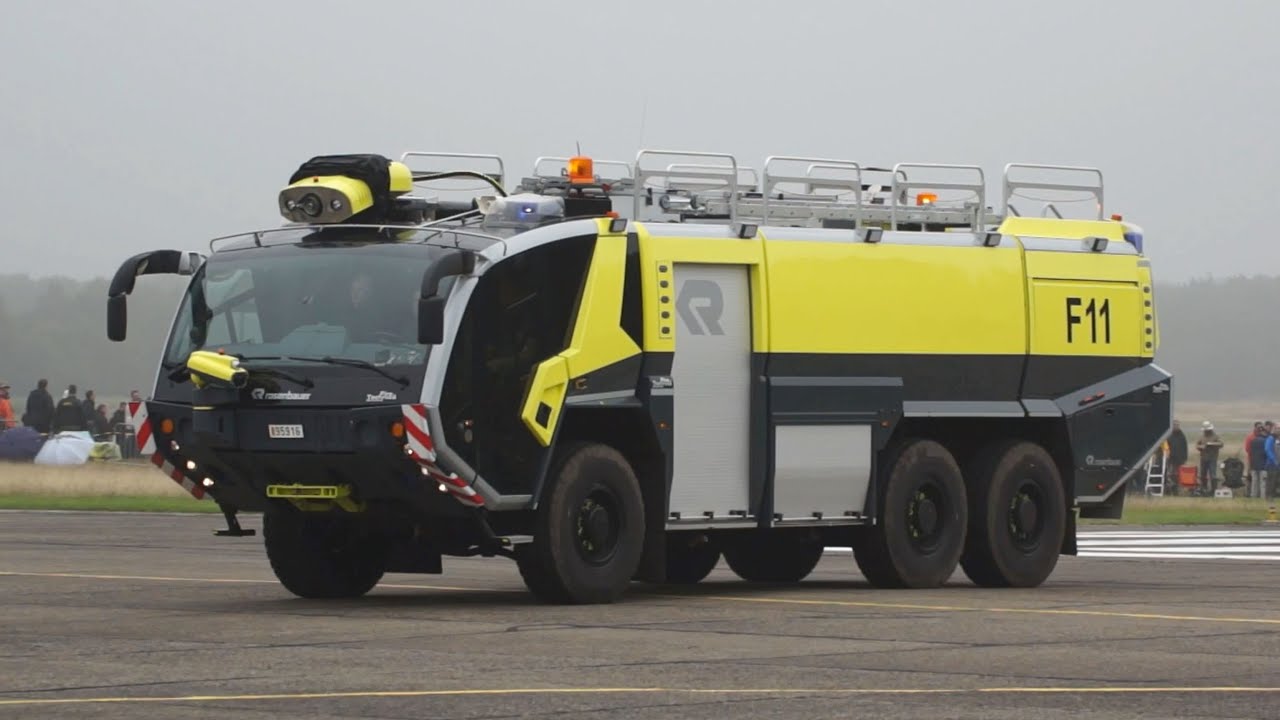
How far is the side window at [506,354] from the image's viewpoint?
14.9 meters

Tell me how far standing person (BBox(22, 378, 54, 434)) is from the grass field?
1541mm

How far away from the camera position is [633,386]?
635 inches

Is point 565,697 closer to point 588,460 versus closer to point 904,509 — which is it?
point 588,460

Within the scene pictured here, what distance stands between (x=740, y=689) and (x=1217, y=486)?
31265mm

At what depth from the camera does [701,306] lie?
658 inches

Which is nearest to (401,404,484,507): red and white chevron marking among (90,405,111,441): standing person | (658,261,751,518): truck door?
(658,261,751,518): truck door

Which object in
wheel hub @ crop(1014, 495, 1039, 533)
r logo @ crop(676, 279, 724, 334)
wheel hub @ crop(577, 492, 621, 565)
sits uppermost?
r logo @ crop(676, 279, 724, 334)

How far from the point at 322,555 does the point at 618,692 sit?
6.56 m

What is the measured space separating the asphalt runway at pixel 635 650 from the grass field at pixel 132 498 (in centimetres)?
1349

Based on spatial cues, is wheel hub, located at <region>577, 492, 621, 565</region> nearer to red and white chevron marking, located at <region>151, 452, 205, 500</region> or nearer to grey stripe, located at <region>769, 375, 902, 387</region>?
grey stripe, located at <region>769, 375, 902, 387</region>

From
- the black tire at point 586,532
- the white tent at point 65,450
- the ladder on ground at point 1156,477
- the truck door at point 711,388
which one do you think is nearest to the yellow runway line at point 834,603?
the truck door at point 711,388

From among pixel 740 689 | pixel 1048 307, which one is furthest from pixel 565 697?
pixel 1048 307

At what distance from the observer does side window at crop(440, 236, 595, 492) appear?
1491 centimetres

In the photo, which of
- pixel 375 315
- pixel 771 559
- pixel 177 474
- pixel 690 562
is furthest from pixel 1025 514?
pixel 177 474
